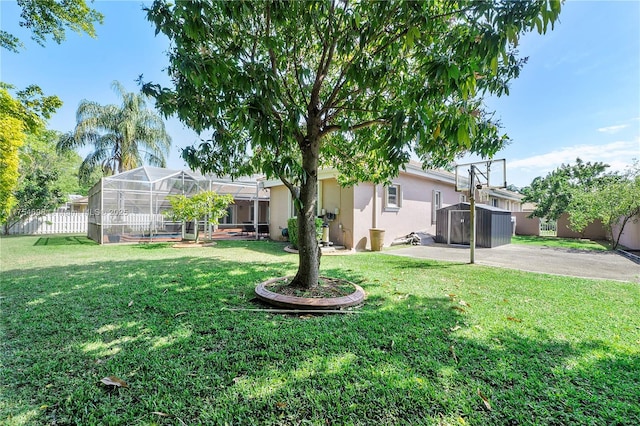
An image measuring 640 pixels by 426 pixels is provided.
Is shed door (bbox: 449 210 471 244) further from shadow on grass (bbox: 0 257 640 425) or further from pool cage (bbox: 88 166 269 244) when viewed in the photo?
shadow on grass (bbox: 0 257 640 425)

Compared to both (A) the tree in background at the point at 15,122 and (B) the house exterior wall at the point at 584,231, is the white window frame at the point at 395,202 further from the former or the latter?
(B) the house exterior wall at the point at 584,231

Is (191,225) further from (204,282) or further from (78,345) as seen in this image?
(78,345)

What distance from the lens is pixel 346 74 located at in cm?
382

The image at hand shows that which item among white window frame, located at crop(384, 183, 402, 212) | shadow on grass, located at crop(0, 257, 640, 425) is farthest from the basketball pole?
shadow on grass, located at crop(0, 257, 640, 425)

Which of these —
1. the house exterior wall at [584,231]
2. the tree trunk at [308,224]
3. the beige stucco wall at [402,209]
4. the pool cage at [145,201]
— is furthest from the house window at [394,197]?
the house exterior wall at [584,231]

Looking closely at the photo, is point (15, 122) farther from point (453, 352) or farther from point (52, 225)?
point (52, 225)

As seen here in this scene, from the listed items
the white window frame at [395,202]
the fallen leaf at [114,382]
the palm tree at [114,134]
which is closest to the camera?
the fallen leaf at [114,382]

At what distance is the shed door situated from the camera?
42.5 feet

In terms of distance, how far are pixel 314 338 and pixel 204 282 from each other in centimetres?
334

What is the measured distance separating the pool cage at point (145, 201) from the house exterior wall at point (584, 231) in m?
20.5

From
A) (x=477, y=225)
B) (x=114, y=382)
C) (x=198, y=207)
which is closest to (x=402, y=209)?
(x=477, y=225)

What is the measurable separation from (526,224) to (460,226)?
12.9 meters

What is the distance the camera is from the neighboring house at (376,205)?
10.9 meters

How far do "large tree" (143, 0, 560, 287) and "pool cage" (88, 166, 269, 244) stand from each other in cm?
998
